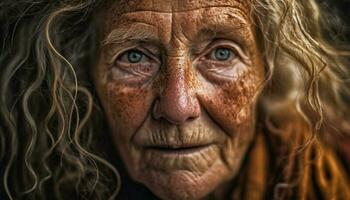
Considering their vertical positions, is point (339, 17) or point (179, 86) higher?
point (339, 17)

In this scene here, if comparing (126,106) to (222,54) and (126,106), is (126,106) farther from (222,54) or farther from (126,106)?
(222,54)

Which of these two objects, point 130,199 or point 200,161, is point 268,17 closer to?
point 200,161

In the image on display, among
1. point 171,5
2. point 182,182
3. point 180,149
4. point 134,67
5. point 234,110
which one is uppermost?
point 171,5

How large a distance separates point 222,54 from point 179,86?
18 centimetres

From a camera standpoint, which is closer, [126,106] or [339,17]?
[126,106]

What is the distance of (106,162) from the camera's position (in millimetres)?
2492

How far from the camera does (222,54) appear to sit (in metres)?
2.33

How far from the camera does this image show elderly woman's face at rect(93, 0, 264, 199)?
2254 mm

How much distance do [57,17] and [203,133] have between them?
1.85 ft

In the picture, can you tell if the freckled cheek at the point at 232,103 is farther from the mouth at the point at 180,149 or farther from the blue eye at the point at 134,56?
the blue eye at the point at 134,56

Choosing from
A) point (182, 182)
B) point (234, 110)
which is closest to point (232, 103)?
point (234, 110)

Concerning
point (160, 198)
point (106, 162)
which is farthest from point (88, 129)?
point (160, 198)

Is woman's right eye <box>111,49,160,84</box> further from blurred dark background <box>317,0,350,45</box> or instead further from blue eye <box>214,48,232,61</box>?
blurred dark background <box>317,0,350,45</box>

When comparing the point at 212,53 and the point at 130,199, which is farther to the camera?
the point at 130,199
